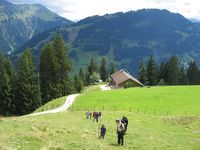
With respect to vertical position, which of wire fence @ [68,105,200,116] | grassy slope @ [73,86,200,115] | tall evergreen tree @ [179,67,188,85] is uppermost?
tall evergreen tree @ [179,67,188,85]

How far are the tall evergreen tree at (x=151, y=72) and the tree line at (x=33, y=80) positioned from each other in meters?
48.3

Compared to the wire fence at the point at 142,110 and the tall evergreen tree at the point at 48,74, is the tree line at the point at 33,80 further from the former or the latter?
the wire fence at the point at 142,110

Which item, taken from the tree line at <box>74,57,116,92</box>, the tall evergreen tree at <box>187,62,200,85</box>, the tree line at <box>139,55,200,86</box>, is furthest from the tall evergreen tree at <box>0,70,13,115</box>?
the tall evergreen tree at <box>187,62,200,85</box>

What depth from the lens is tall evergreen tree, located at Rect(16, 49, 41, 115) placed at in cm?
9850

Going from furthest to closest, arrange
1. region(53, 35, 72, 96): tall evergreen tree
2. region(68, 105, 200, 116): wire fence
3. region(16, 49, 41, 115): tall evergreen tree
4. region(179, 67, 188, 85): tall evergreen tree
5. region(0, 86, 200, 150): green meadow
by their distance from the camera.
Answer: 1. region(179, 67, 188, 85): tall evergreen tree
2. region(53, 35, 72, 96): tall evergreen tree
3. region(16, 49, 41, 115): tall evergreen tree
4. region(68, 105, 200, 116): wire fence
5. region(0, 86, 200, 150): green meadow

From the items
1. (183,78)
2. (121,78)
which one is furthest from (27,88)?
(183,78)

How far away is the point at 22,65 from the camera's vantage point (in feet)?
333

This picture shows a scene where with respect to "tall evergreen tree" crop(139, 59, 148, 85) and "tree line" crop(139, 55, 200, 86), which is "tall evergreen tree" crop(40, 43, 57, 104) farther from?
"tree line" crop(139, 55, 200, 86)

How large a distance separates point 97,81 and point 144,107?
9576 centimetres

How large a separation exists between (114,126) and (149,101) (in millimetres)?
37891

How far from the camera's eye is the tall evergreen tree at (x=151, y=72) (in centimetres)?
14875

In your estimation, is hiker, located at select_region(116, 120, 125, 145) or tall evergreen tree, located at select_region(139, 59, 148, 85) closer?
hiker, located at select_region(116, 120, 125, 145)

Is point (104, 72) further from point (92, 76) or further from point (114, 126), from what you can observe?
point (114, 126)

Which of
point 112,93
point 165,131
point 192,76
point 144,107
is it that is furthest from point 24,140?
point 192,76
